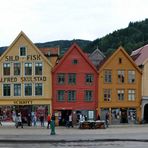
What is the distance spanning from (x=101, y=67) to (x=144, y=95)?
27.5 ft

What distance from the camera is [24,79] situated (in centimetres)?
8638

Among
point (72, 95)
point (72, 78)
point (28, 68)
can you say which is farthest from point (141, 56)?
point (28, 68)

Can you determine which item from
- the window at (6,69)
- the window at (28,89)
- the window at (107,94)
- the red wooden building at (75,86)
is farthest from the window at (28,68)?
the window at (107,94)

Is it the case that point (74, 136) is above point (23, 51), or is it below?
below

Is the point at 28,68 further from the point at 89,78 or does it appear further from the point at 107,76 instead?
the point at 107,76

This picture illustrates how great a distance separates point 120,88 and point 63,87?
9.53 m

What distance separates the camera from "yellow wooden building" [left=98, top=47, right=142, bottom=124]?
286 feet

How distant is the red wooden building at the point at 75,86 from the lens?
282ft

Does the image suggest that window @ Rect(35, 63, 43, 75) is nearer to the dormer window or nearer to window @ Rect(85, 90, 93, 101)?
the dormer window

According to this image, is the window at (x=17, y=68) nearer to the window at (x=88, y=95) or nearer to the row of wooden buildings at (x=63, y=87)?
the row of wooden buildings at (x=63, y=87)

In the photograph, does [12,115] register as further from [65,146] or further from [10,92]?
[65,146]

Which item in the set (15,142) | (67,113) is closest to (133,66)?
(67,113)

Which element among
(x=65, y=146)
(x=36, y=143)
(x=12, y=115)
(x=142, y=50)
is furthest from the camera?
(x=142, y=50)

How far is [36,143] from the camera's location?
122ft
